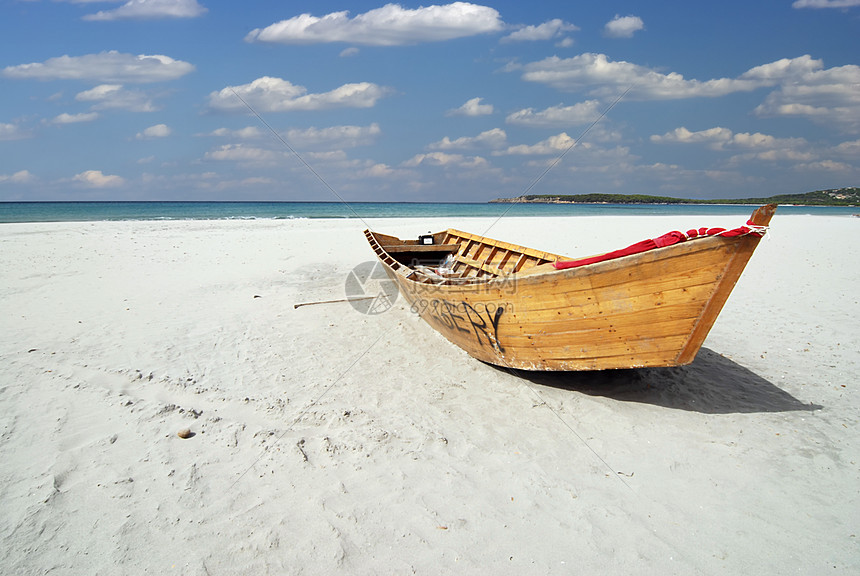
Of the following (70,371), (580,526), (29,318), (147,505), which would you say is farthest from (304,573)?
(29,318)

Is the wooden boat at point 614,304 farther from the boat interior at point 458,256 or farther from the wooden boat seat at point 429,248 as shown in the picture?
the wooden boat seat at point 429,248

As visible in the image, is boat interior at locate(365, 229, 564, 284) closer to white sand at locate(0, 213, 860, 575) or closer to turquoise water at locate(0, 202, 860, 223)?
white sand at locate(0, 213, 860, 575)

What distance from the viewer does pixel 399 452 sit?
3434mm

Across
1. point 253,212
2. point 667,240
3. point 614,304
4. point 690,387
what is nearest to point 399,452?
point 614,304

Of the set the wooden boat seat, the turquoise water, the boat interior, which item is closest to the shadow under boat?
the boat interior

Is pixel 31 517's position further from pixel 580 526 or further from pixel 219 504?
pixel 580 526

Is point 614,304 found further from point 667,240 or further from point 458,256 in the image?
point 458,256

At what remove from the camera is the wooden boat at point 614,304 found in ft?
10.4

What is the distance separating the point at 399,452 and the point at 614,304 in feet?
6.37

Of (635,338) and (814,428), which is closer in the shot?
(635,338)

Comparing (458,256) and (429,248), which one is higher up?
(429,248)

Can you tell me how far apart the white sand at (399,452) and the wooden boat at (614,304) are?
556 millimetres

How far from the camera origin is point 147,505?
2.81 metres

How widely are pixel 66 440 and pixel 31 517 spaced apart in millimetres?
834
